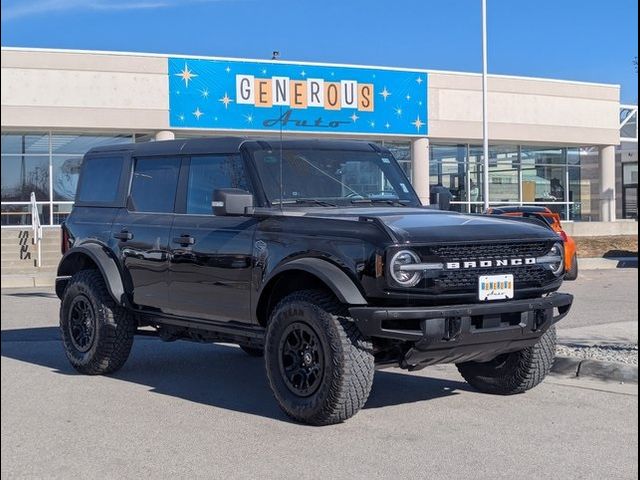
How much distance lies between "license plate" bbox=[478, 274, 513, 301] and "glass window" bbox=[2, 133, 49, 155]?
23.7 metres

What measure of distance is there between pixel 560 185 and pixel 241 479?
110ft

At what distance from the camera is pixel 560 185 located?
36.7 m

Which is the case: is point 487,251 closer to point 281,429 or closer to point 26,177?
point 281,429

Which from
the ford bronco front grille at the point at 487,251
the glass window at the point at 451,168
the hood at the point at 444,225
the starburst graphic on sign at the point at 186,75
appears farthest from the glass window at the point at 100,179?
the glass window at the point at 451,168

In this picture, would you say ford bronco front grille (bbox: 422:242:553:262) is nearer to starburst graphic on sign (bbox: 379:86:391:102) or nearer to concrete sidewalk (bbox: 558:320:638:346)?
concrete sidewalk (bbox: 558:320:638:346)

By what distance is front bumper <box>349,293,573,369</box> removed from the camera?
576 centimetres

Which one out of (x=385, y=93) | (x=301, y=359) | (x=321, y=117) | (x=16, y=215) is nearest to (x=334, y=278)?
(x=301, y=359)

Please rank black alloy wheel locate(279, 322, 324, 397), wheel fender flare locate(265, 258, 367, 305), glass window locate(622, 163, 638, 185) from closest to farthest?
1. wheel fender flare locate(265, 258, 367, 305)
2. black alloy wheel locate(279, 322, 324, 397)
3. glass window locate(622, 163, 638, 185)

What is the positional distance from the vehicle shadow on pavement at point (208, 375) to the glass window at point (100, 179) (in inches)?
64.9

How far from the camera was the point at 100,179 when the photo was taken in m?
8.70

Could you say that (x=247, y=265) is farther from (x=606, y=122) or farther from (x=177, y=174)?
(x=606, y=122)

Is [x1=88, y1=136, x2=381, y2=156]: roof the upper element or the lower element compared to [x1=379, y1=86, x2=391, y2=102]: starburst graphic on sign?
lower

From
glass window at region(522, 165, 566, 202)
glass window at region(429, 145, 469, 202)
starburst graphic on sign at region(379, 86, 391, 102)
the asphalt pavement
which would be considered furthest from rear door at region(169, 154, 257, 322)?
glass window at region(522, 165, 566, 202)

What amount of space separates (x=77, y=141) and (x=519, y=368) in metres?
23.2
